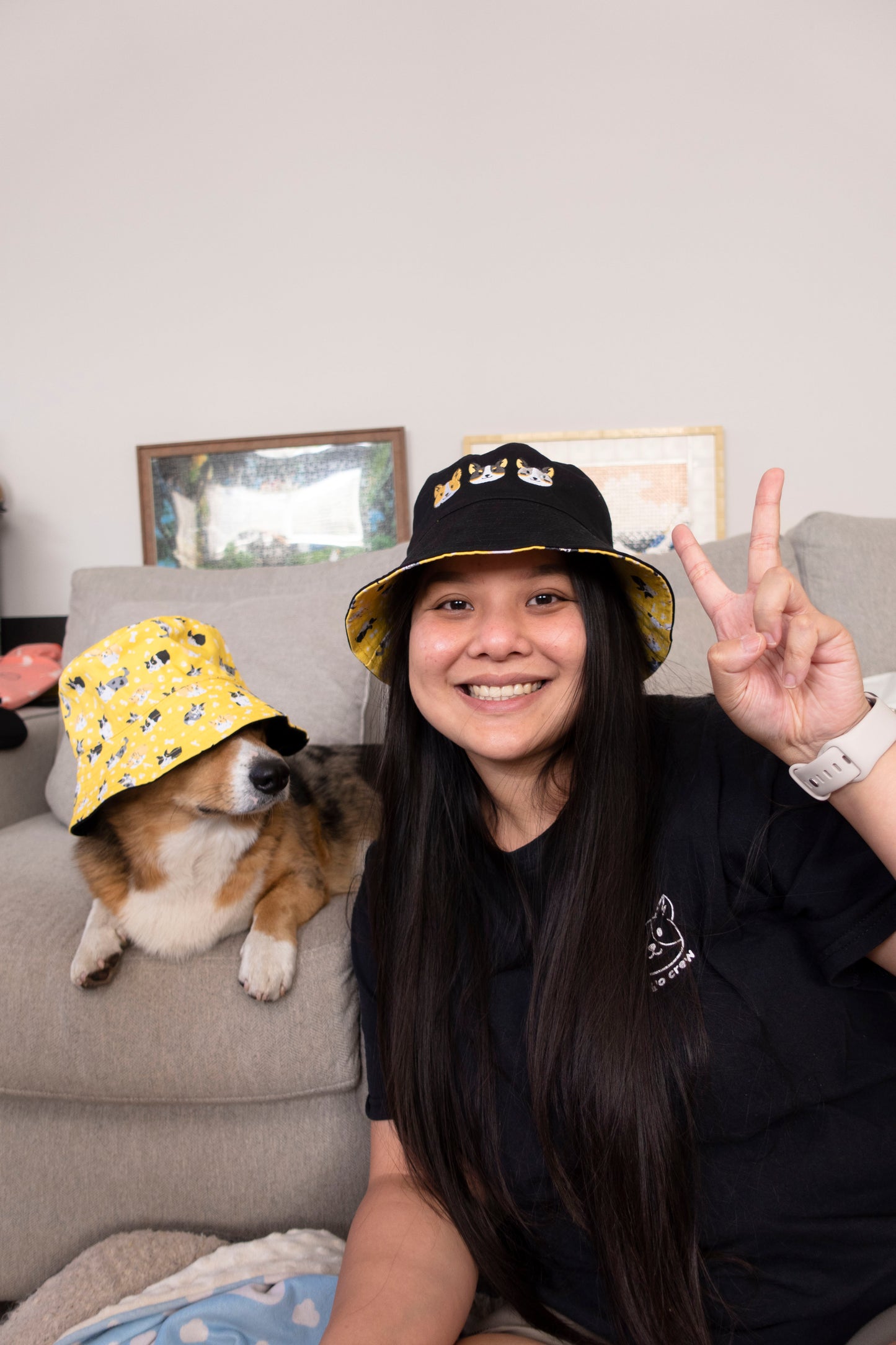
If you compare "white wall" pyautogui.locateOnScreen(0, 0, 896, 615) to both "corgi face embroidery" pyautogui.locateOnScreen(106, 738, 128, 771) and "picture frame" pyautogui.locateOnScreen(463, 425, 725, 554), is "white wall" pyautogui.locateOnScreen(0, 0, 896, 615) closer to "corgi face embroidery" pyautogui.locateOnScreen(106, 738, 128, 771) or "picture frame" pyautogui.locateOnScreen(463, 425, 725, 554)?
"picture frame" pyautogui.locateOnScreen(463, 425, 725, 554)

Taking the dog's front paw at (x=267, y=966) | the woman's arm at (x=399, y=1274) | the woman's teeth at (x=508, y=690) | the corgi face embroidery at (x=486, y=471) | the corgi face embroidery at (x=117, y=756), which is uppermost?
the corgi face embroidery at (x=486, y=471)

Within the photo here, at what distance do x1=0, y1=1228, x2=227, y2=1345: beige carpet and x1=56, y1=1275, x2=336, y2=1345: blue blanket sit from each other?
79 millimetres

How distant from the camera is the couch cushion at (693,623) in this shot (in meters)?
1.60

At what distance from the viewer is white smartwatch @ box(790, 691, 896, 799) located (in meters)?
0.72

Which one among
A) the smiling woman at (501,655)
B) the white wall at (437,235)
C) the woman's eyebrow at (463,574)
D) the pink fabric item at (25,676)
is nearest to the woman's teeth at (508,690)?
the smiling woman at (501,655)

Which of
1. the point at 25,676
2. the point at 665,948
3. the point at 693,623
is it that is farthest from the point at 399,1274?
the point at 25,676

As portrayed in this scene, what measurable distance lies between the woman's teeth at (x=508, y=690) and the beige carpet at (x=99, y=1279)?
0.97 metres

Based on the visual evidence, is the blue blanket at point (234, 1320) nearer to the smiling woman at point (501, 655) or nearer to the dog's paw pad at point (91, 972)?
the dog's paw pad at point (91, 972)

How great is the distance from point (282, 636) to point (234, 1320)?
1.31 m

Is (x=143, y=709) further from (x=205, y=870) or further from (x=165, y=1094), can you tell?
(x=165, y=1094)

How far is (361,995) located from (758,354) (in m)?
2.74

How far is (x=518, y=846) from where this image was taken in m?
1.01

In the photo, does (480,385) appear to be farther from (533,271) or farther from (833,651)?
(833,651)

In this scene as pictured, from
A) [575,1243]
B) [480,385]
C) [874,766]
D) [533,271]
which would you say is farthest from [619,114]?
[575,1243]
